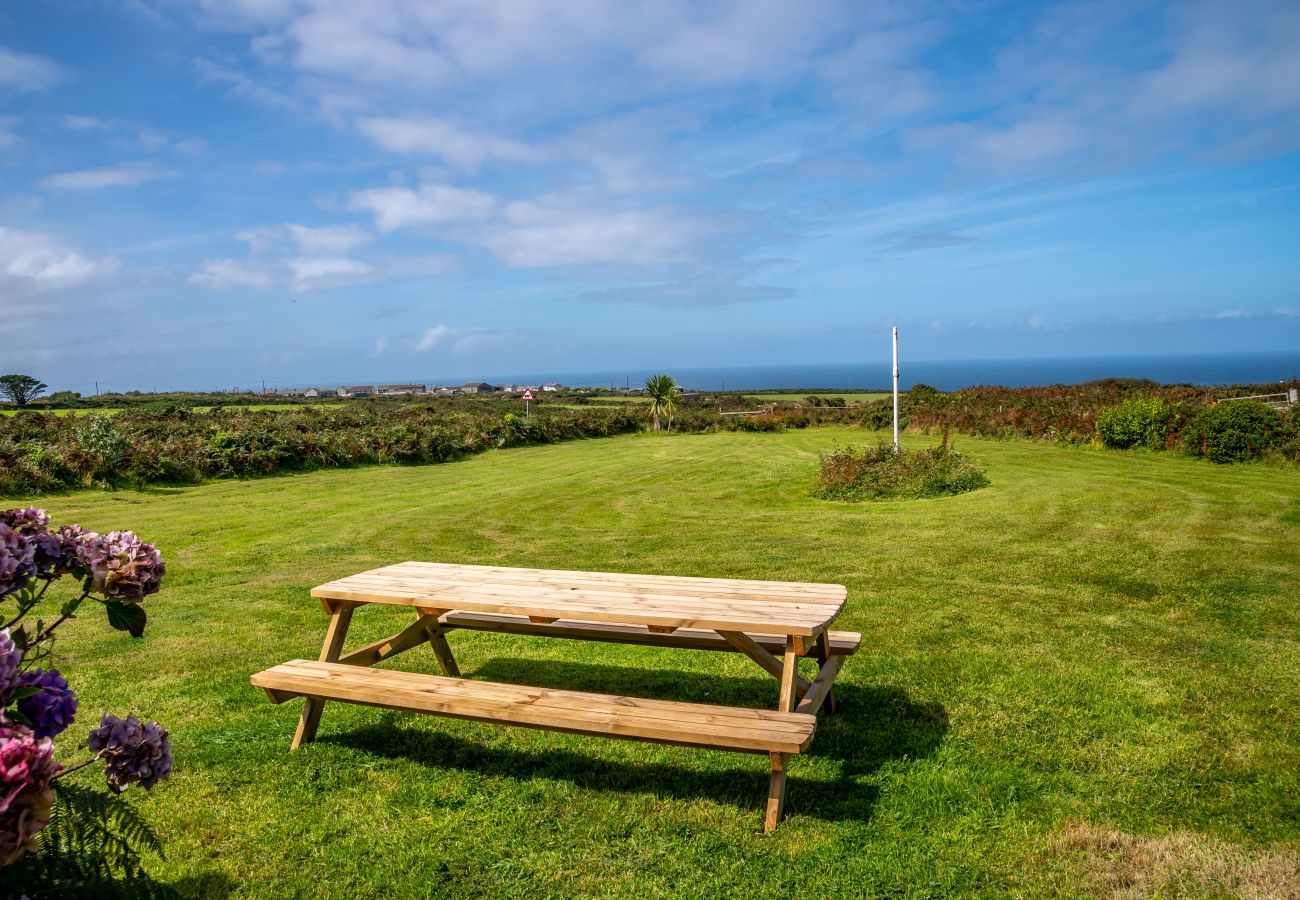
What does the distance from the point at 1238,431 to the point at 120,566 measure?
56.7 ft

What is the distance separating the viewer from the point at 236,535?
10492mm

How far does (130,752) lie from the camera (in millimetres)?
2184

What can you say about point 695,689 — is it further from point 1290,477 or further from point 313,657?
point 1290,477

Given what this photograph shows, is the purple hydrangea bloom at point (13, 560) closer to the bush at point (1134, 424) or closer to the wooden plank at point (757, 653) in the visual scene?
the wooden plank at point (757, 653)

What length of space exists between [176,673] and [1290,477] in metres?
14.6

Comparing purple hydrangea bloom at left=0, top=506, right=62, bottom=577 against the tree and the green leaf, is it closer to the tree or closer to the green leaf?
the green leaf

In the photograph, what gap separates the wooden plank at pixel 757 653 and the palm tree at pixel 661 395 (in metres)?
29.0

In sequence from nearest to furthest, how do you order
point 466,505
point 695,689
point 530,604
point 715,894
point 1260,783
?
point 715,894 < point 1260,783 < point 530,604 < point 695,689 < point 466,505

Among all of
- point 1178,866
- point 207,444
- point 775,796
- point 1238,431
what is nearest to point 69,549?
point 775,796

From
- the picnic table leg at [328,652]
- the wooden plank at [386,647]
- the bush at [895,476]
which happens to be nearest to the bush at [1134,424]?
the bush at [895,476]

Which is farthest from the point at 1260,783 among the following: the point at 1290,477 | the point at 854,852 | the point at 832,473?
the point at 1290,477

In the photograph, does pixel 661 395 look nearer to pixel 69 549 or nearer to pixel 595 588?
pixel 595 588

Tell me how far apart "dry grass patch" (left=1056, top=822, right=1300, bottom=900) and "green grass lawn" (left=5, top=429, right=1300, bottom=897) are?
1 cm

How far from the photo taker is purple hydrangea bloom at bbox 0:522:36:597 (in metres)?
1.86
